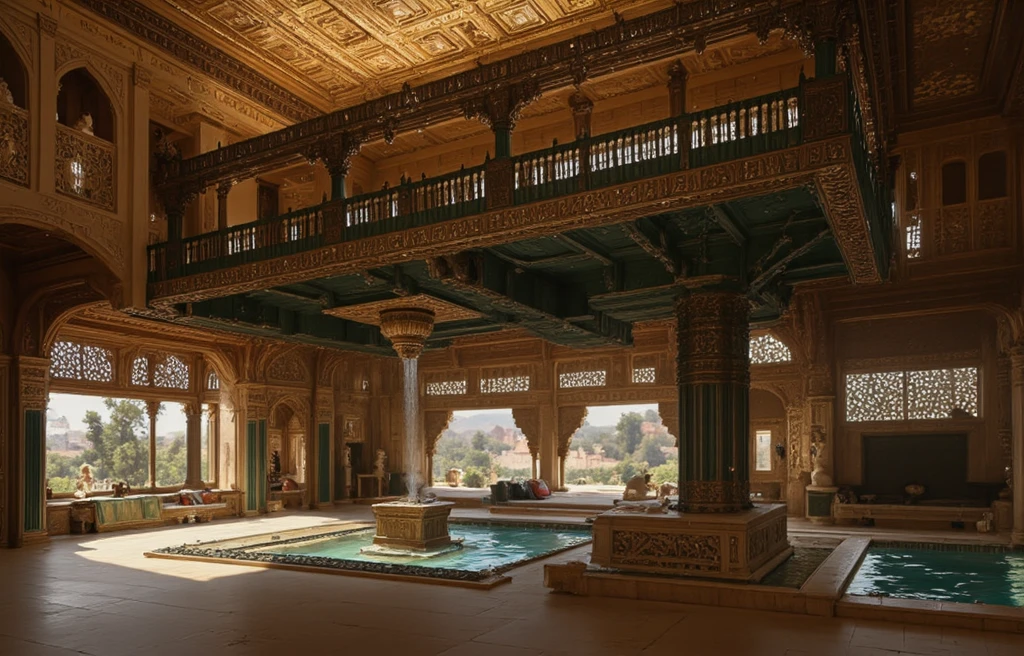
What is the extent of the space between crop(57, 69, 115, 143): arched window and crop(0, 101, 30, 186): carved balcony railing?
4.11 feet

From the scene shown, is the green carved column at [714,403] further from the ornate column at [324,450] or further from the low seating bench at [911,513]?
the ornate column at [324,450]

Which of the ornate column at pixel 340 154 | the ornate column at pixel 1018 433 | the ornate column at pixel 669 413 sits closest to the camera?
the ornate column at pixel 340 154

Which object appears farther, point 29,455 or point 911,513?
Answer: point 911,513

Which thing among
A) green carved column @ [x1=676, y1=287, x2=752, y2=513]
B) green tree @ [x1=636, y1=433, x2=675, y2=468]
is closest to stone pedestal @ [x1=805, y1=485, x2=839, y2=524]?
green carved column @ [x1=676, y1=287, x2=752, y2=513]

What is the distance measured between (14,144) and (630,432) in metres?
37.4

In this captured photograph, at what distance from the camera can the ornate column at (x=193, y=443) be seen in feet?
56.0

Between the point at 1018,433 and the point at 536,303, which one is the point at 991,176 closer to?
the point at 1018,433

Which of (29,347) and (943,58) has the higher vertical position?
(943,58)

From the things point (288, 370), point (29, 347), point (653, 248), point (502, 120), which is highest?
point (502, 120)

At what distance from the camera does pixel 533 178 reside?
8.02 m

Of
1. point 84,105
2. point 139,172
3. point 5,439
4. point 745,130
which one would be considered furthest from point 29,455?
point 745,130

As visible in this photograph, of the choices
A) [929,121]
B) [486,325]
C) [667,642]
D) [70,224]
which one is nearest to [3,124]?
[70,224]

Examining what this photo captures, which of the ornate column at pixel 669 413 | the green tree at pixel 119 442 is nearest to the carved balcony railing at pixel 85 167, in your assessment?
the ornate column at pixel 669 413

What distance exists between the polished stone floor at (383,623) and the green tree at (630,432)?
35.7m
